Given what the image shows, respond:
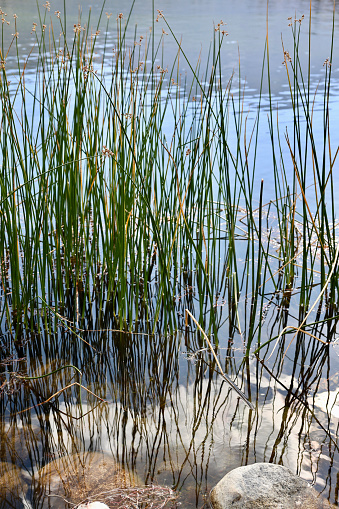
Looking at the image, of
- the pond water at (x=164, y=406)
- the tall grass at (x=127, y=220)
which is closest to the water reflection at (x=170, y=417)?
the pond water at (x=164, y=406)

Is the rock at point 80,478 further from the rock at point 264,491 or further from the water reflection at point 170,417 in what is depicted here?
the rock at point 264,491

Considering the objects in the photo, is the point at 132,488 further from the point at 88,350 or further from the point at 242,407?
the point at 88,350

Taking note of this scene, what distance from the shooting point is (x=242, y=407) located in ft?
4.89

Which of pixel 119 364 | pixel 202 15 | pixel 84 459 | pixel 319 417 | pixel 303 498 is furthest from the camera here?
pixel 202 15

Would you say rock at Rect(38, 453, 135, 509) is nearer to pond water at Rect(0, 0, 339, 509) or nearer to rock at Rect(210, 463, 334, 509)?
pond water at Rect(0, 0, 339, 509)

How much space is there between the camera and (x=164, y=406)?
1.51 meters

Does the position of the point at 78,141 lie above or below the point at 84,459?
above

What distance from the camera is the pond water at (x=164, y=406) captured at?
126 centimetres

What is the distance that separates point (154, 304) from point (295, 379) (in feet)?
2.24

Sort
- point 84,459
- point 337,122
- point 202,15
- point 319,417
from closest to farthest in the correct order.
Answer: point 84,459
point 319,417
point 337,122
point 202,15

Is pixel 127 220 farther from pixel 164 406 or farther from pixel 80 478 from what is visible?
pixel 80 478

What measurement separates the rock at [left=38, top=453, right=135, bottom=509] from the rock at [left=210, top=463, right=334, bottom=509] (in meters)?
0.23

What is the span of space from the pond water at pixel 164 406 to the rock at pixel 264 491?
0.13 ft

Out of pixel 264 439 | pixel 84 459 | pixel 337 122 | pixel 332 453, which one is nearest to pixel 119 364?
pixel 84 459
